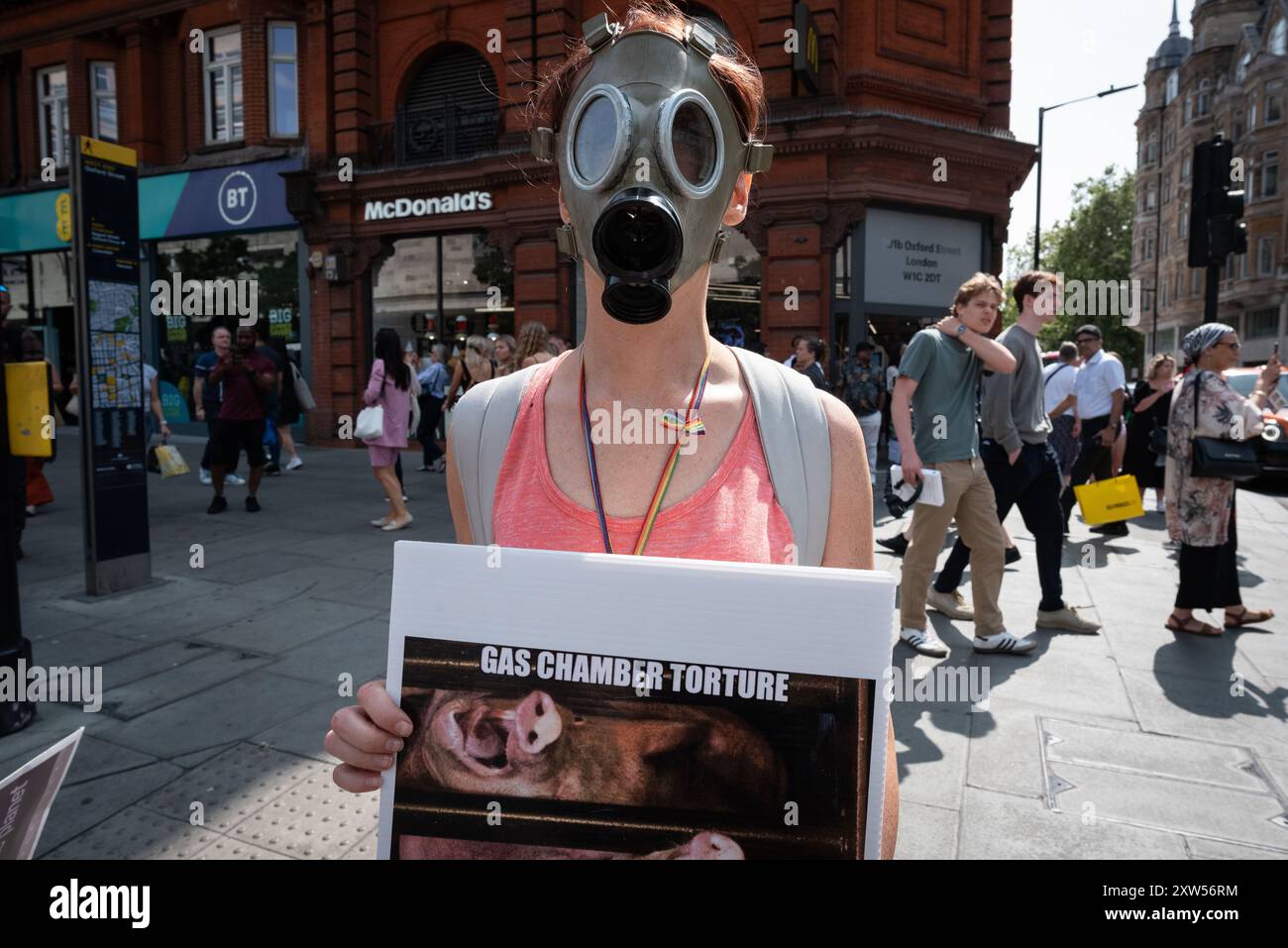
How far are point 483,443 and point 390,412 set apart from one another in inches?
288

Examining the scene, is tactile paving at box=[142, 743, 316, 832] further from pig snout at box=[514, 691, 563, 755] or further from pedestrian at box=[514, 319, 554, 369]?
pedestrian at box=[514, 319, 554, 369]

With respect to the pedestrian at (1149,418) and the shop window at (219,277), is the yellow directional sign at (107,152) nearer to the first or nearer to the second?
the pedestrian at (1149,418)

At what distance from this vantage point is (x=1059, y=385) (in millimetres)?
7844

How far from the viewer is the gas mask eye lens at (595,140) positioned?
1.24 metres

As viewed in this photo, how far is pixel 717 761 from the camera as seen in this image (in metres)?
0.96

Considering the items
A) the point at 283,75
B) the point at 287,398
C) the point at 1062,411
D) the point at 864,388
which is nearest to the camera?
the point at 1062,411

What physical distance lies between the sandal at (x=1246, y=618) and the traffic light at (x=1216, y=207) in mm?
4344

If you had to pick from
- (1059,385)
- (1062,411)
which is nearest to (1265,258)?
(1059,385)

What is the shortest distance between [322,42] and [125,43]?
5.27 m

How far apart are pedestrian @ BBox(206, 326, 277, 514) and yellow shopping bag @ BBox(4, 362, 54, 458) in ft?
15.0

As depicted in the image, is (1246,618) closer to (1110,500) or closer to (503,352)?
(1110,500)

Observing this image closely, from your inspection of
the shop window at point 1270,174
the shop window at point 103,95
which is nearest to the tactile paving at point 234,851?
the shop window at point 103,95

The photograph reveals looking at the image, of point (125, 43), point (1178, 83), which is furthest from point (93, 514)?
point (1178, 83)
